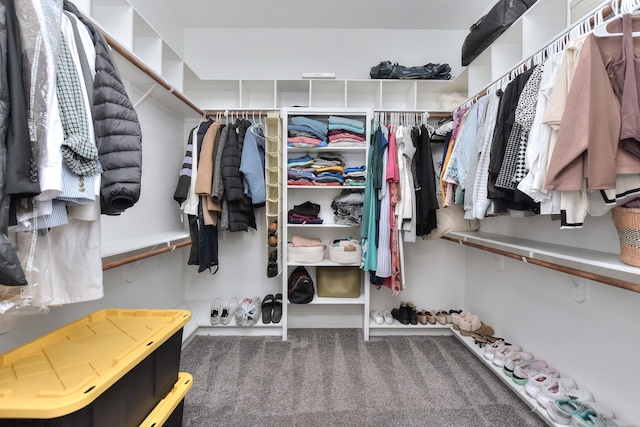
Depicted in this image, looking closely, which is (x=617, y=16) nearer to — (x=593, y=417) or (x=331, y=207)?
(x=593, y=417)

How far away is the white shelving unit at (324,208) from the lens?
205 centimetres

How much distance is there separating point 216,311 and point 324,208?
1304 millimetres

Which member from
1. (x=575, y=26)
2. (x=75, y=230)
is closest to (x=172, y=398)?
(x=75, y=230)

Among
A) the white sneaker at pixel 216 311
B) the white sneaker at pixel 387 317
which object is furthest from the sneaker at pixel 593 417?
the white sneaker at pixel 216 311

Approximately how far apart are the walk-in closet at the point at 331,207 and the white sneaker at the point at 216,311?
20mm

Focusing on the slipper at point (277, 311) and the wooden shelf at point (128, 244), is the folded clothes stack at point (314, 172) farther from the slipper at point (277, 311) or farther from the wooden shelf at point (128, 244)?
the slipper at point (277, 311)

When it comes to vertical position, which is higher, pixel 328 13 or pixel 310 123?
pixel 328 13

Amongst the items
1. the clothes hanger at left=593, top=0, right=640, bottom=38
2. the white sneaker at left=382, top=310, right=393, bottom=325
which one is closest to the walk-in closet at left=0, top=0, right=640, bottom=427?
the clothes hanger at left=593, top=0, right=640, bottom=38

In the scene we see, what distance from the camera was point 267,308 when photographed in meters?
2.20

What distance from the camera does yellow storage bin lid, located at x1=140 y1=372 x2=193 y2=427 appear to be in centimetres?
93

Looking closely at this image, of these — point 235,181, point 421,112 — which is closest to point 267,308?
point 235,181

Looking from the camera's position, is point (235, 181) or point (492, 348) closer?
point (492, 348)

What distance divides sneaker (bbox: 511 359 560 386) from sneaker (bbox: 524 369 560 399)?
0.01 metres

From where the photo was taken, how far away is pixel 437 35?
2.43m
